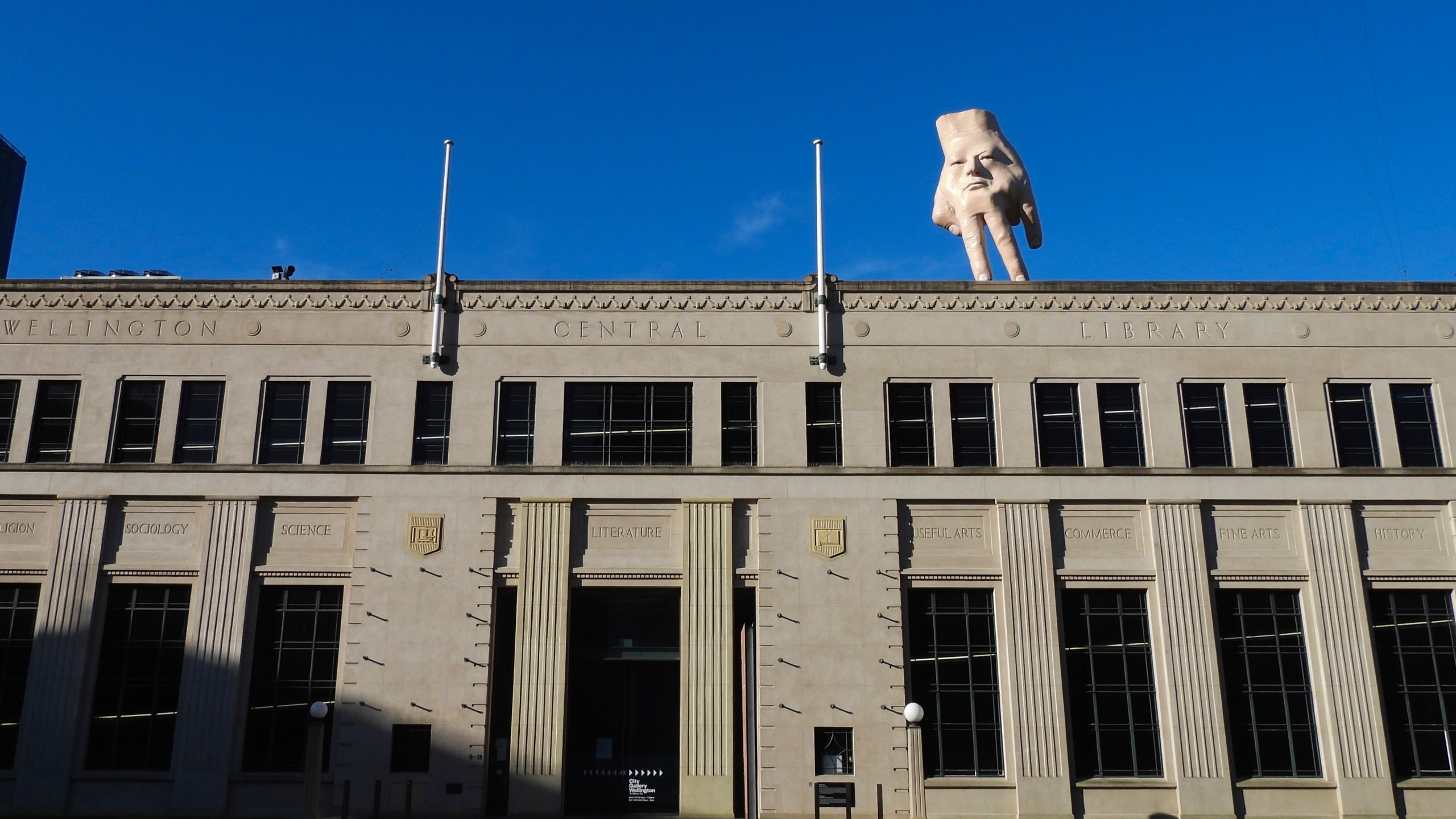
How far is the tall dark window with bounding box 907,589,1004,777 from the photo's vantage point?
29109 mm

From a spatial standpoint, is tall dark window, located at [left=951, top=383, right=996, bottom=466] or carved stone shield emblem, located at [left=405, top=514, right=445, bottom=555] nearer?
carved stone shield emblem, located at [left=405, top=514, right=445, bottom=555]

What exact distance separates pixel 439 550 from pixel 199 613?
607cm

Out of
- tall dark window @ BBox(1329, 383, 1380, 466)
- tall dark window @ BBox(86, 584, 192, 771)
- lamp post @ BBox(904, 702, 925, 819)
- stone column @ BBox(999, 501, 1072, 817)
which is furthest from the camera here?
tall dark window @ BBox(1329, 383, 1380, 466)

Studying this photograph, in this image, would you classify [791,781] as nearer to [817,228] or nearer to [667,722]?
[667,722]

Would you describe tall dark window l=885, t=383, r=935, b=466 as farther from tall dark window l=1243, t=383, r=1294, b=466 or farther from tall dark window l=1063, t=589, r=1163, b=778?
tall dark window l=1243, t=383, r=1294, b=466

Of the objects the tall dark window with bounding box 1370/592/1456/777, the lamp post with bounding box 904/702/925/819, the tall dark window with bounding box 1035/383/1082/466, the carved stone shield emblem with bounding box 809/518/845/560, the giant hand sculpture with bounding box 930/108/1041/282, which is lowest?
the lamp post with bounding box 904/702/925/819

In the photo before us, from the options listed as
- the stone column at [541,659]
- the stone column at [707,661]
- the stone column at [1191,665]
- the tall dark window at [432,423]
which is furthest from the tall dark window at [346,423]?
the stone column at [1191,665]

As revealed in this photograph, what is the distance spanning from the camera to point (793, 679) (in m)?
29.3

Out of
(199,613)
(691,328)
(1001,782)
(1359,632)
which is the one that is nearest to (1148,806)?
(1001,782)

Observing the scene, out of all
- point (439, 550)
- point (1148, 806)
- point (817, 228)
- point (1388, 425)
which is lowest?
point (1148, 806)

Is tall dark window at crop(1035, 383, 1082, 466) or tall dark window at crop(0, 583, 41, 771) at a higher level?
tall dark window at crop(1035, 383, 1082, 466)

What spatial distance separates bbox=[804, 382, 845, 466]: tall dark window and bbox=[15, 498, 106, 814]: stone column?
18.2m

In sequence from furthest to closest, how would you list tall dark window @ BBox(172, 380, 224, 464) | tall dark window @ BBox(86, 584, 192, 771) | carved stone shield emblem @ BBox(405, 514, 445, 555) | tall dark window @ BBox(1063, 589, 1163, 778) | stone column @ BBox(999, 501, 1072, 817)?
tall dark window @ BBox(172, 380, 224, 464), carved stone shield emblem @ BBox(405, 514, 445, 555), tall dark window @ BBox(1063, 589, 1163, 778), tall dark window @ BBox(86, 584, 192, 771), stone column @ BBox(999, 501, 1072, 817)

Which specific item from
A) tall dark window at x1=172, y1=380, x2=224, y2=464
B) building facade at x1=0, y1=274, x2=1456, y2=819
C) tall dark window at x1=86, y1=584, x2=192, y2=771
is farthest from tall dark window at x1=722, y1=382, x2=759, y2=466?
tall dark window at x1=86, y1=584, x2=192, y2=771
